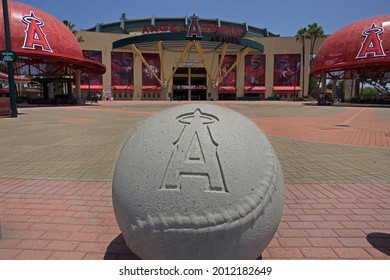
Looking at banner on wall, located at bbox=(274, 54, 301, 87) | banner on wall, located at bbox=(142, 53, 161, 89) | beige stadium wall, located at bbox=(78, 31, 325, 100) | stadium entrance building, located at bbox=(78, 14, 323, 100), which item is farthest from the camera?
banner on wall, located at bbox=(274, 54, 301, 87)

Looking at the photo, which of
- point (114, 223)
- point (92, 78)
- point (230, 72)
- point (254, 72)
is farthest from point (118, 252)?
point (254, 72)

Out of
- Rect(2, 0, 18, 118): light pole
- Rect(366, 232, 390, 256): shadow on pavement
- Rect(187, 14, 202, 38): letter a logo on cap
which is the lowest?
Rect(366, 232, 390, 256): shadow on pavement

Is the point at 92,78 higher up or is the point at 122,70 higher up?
the point at 122,70

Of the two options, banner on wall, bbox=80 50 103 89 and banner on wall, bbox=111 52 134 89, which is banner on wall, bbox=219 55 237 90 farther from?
banner on wall, bbox=80 50 103 89

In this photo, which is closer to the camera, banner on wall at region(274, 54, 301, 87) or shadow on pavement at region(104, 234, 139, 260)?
shadow on pavement at region(104, 234, 139, 260)

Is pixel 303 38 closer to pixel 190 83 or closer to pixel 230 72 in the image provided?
pixel 230 72

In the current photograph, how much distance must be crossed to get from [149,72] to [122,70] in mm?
6116

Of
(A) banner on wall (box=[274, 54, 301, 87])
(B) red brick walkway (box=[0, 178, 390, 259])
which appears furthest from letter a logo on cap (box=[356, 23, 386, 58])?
(B) red brick walkway (box=[0, 178, 390, 259])

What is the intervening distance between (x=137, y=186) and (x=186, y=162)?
457 mm

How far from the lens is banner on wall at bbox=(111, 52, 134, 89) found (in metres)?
62.8

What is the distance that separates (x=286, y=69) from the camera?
67312mm

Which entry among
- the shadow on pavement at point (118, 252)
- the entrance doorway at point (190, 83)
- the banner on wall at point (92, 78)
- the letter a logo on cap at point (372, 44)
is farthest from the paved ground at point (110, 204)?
the entrance doorway at point (190, 83)

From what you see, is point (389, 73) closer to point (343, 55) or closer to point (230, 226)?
point (343, 55)

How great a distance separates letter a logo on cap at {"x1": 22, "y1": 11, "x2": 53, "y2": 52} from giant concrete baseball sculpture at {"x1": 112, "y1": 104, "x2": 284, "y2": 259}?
31532mm
